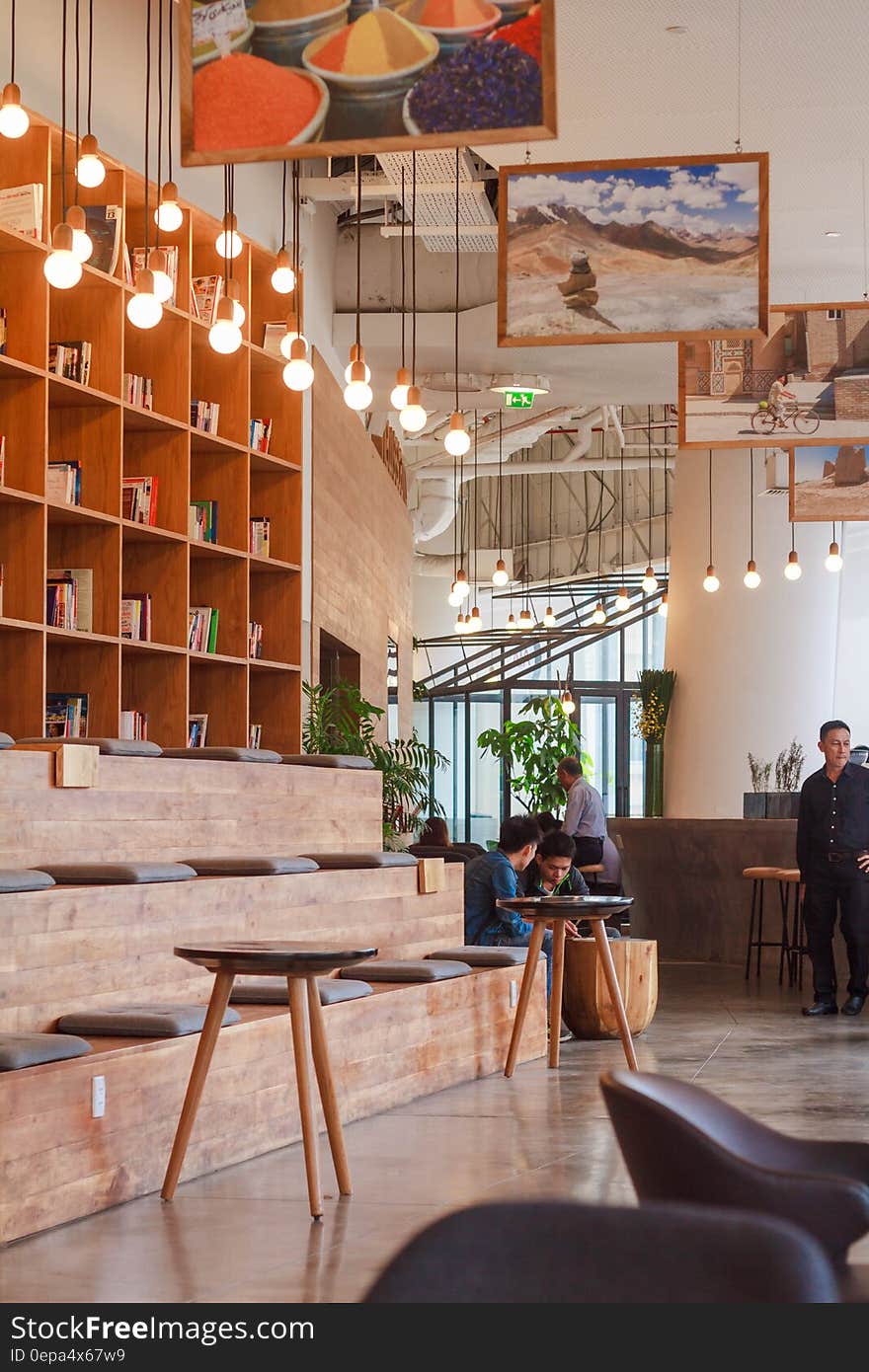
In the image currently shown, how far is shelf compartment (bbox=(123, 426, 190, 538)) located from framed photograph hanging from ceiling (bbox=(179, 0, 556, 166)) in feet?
13.4

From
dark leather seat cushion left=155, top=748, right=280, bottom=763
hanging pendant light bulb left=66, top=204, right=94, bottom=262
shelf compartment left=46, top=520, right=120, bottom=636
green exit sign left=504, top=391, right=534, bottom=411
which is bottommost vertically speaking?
dark leather seat cushion left=155, top=748, right=280, bottom=763

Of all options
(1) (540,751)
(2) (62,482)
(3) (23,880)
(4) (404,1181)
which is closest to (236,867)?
(3) (23,880)

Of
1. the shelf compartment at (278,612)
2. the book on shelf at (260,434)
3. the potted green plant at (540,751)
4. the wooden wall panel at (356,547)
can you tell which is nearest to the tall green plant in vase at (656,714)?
the potted green plant at (540,751)

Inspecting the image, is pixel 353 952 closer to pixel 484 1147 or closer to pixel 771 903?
pixel 484 1147

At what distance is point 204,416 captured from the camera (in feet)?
29.0

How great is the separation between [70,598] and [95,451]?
756 mm

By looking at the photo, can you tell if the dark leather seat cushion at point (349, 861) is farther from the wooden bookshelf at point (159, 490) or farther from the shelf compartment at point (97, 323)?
the shelf compartment at point (97, 323)

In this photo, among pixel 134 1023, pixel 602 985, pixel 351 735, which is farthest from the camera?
pixel 351 735

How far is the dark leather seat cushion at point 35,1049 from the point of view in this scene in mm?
3910

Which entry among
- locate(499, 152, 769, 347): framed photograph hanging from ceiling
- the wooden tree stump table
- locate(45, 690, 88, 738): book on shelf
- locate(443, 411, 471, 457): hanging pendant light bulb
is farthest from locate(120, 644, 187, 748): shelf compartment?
locate(499, 152, 769, 347): framed photograph hanging from ceiling

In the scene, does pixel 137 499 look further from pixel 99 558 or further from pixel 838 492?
pixel 838 492

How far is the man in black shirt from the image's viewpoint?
360 inches

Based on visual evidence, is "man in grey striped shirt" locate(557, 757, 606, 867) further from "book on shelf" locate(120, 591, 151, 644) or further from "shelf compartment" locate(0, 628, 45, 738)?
"shelf compartment" locate(0, 628, 45, 738)

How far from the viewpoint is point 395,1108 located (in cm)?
589
